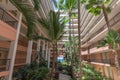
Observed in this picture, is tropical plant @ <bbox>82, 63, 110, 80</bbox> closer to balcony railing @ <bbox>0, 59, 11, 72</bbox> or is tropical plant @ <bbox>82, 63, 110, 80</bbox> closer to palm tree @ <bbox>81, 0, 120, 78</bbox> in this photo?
palm tree @ <bbox>81, 0, 120, 78</bbox>

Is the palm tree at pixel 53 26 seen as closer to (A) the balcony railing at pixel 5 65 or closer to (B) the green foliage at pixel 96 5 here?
(B) the green foliage at pixel 96 5

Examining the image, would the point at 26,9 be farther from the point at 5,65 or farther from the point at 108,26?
the point at 5,65

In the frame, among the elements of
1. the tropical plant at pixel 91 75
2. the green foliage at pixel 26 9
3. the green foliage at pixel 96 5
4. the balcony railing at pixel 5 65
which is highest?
the green foliage at pixel 96 5

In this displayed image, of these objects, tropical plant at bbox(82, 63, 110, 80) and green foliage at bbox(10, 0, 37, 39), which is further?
tropical plant at bbox(82, 63, 110, 80)

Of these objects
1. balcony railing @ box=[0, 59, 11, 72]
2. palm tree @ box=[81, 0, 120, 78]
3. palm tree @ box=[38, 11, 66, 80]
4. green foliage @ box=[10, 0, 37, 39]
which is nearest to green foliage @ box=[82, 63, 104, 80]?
palm tree @ box=[38, 11, 66, 80]

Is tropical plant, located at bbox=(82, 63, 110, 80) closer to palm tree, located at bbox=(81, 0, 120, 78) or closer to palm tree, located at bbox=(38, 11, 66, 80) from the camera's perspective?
palm tree, located at bbox=(38, 11, 66, 80)

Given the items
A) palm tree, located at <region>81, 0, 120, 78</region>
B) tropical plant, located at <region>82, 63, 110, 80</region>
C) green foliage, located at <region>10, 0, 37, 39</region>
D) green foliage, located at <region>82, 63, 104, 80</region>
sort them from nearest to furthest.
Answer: green foliage, located at <region>10, 0, 37, 39</region>, palm tree, located at <region>81, 0, 120, 78</region>, tropical plant, located at <region>82, 63, 110, 80</region>, green foliage, located at <region>82, 63, 104, 80</region>

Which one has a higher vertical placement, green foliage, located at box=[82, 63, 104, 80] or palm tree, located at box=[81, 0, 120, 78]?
palm tree, located at box=[81, 0, 120, 78]

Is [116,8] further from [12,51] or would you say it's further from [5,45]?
[5,45]

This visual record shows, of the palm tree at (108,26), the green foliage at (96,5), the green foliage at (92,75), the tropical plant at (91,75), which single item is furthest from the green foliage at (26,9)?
the green foliage at (92,75)

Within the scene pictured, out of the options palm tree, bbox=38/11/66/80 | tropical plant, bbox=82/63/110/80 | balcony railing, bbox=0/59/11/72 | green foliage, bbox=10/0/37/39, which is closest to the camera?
green foliage, bbox=10/0/37/39

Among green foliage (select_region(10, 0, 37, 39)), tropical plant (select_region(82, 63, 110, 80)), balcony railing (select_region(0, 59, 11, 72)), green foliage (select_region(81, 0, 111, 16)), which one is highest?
green foliage (select_region(81, 0, 111, 16))

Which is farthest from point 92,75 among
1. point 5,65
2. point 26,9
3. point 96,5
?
point 26,9

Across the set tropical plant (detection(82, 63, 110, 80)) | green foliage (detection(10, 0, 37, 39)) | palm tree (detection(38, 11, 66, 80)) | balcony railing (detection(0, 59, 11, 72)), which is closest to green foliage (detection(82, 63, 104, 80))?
tropical plant (detection(82, 63, 110, 80))
